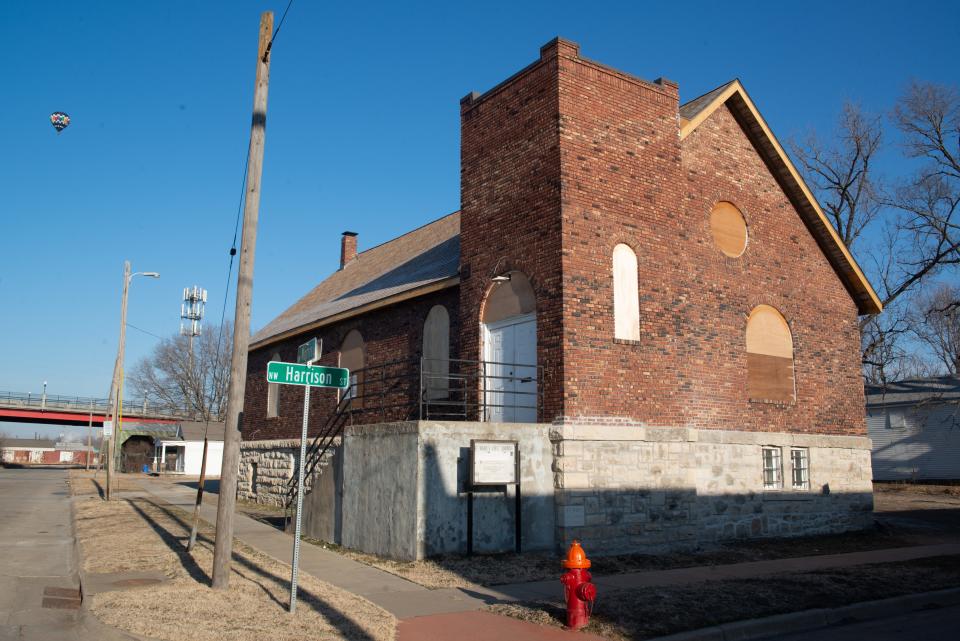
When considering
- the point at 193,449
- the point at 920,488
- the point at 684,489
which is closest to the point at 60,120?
the point at 684,489

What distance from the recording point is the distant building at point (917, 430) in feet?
113

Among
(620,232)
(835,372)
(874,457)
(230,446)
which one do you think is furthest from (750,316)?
(874,457)

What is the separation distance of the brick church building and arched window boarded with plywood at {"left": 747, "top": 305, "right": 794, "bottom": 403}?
6 cm

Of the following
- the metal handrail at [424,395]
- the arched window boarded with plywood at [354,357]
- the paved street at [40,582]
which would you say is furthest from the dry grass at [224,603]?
the arched window boarded with plywood at [354,357]

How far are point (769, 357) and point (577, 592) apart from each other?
36.4 feet

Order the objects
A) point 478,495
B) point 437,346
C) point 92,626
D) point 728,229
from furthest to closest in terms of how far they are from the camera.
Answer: point 437,346
point 728,229
point 478,495
point 92,626

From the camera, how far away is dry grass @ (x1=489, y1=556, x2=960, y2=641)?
843cm

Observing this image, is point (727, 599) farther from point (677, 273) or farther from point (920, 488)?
point (920, 488)

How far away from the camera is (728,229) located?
17562 mm

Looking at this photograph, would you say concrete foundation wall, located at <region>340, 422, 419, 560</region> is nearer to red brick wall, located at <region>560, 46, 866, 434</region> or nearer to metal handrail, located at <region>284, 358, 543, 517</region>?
metal handrail, located at <region>284, 358, 543, 517</region>

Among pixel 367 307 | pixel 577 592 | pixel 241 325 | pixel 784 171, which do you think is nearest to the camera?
pixel 577 592

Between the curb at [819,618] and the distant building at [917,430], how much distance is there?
25.8m

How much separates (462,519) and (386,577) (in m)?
1.83

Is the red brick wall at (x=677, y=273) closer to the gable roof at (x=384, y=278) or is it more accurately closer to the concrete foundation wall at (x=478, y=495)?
the concrete foundation wall at (x=478, y=495)
